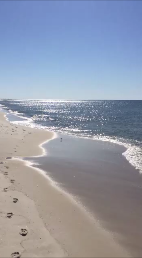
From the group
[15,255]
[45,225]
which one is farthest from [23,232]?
[15,255]

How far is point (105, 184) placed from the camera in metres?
15.4

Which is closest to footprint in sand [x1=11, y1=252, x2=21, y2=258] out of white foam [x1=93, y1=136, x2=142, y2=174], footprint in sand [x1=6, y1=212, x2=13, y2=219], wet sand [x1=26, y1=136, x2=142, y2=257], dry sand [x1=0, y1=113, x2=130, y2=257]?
dry sand [x1=0, y1=113, x2=130, y2=257]

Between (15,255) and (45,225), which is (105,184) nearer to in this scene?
(45,225)

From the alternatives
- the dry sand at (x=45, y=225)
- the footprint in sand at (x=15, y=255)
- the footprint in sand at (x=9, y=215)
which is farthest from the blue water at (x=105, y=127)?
the footprint in sand at (x=15, y=255)

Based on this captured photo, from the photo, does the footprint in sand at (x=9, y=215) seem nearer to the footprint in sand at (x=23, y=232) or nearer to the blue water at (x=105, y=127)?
the footprint in sand at (x=23, y=232)

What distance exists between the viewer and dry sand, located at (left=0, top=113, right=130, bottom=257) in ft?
26.8

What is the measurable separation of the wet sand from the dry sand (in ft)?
1.95

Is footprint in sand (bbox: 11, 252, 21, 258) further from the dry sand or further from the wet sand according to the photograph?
the wet sand

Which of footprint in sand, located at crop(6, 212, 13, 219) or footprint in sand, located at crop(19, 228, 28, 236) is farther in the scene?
footprint in sand, located at crop(6, 212, 13, 219)

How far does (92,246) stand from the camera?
341 inches

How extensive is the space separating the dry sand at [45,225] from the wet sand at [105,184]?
1.95 feet

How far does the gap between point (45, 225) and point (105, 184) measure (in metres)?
6.43

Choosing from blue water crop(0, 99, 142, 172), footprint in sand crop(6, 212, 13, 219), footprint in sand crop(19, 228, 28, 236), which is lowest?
blue water crop(0, 99, 142, 172)

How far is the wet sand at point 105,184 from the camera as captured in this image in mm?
10242
